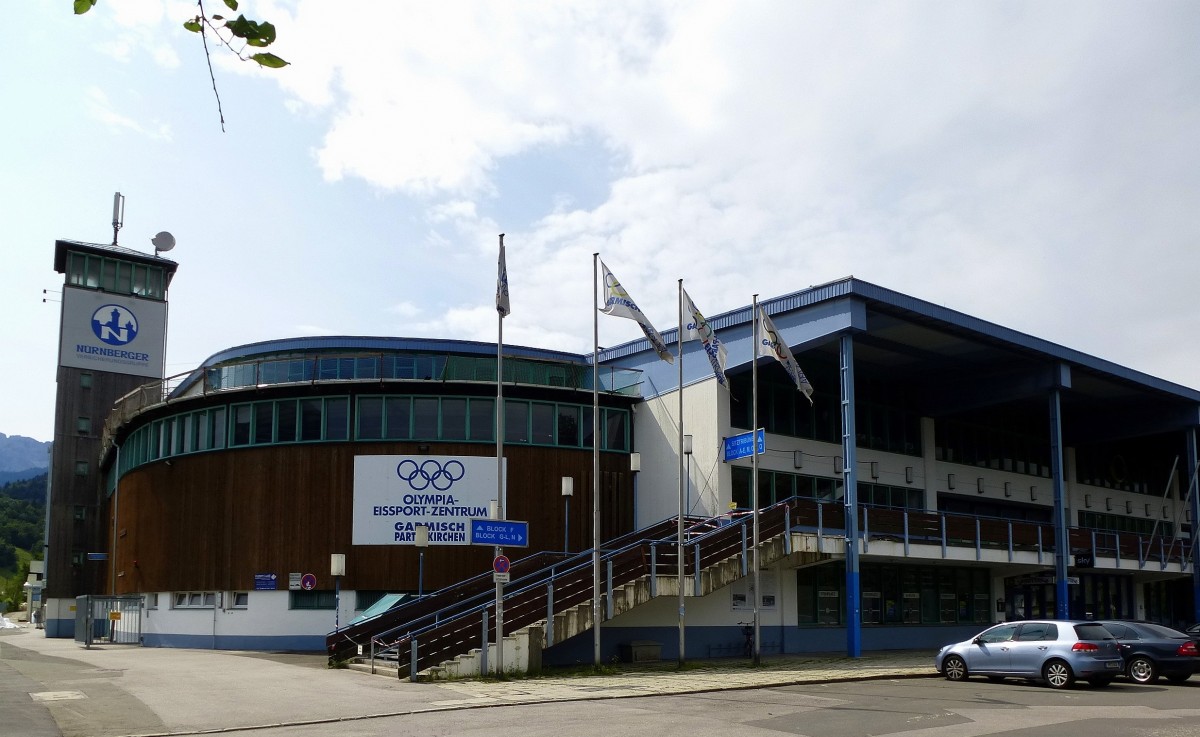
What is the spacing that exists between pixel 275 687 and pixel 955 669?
535 inches

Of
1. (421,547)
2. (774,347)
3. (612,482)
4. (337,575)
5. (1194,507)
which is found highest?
(774,347)

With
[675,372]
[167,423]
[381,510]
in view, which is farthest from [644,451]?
[167,423]

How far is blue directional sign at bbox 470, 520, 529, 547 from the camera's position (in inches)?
814

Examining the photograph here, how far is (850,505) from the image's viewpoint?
93.0ft

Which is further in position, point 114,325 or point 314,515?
point 114,325

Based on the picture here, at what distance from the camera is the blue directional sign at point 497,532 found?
20688mm

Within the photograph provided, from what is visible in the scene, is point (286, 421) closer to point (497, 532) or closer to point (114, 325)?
point (497, 532)

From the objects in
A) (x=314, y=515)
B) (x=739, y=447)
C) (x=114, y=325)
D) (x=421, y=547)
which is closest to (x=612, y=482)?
(x=739, y=447)

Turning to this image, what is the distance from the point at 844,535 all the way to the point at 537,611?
9.69 m

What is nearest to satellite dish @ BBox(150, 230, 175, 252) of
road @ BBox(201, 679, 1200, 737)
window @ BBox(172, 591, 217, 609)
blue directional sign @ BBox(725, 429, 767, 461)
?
window @ BBox(172, 591, 217, 609)

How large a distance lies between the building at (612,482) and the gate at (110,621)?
3.18 feet

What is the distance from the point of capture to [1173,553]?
4088 centimetres

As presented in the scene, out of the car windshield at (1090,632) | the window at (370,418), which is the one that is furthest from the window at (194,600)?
the car windshield at (1090,632)

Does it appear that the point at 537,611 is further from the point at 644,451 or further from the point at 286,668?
the point at 644,451
